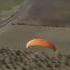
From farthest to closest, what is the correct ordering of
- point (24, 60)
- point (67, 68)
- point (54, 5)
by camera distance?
point (54, 5) → point (24, 60) → point (67, 68)

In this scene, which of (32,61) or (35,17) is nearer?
(32,61)

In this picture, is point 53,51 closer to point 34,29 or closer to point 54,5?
point 34,29

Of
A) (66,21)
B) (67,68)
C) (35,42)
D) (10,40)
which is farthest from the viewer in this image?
(66,21)

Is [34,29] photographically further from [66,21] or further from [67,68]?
[67,68]

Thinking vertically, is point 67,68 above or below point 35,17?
below

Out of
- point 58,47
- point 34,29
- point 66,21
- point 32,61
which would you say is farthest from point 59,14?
point 32,61

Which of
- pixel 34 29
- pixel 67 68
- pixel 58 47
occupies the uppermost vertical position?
pixel 34 29

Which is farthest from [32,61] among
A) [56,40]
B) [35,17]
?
[35,17]

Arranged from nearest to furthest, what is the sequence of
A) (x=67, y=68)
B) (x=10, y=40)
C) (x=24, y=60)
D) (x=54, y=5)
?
(x=67, y=68)
(x=24, y=60)
(x=10, y=40)
(x=54, y=5)

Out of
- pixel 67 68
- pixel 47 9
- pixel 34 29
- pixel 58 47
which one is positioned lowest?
pixel 67 68
